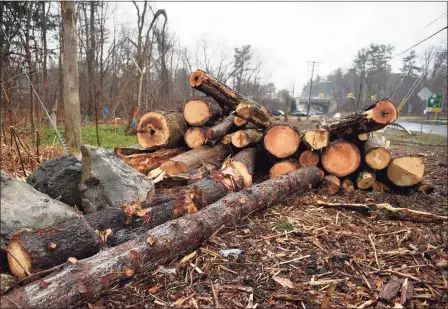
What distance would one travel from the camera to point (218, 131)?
202 inches

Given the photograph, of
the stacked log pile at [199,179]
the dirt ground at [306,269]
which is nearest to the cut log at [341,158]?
the stacked log pile at [199,179]

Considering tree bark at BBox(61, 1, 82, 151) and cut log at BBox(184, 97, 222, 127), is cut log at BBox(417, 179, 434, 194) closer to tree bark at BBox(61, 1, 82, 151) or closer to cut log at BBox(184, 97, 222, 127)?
cut log at BBox(184, 97, 222, 127)

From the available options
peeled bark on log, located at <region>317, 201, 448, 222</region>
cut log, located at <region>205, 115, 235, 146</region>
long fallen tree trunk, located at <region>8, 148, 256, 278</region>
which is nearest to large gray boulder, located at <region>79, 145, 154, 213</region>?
long fallen tree trunk, located at <region>8, 148, 256, 278</region>

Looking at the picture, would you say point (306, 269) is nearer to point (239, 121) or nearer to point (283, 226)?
point (283, 226)

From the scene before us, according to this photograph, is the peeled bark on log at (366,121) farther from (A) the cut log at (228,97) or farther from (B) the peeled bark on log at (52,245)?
(B) the peeled bark on log at (52,245)

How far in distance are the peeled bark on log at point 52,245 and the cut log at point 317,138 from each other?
10.6 feet

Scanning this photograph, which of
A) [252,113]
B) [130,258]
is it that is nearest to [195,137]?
[252,113]

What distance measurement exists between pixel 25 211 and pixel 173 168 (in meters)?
2.34

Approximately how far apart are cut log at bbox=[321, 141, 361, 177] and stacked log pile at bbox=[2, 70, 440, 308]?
0.05ft

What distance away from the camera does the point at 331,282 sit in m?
2.26

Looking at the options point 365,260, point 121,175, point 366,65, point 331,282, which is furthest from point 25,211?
point 366,65

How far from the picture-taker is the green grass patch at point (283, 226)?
3.23m

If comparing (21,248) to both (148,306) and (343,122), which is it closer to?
(148,306)

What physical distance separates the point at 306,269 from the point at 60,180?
2633 millimetres
